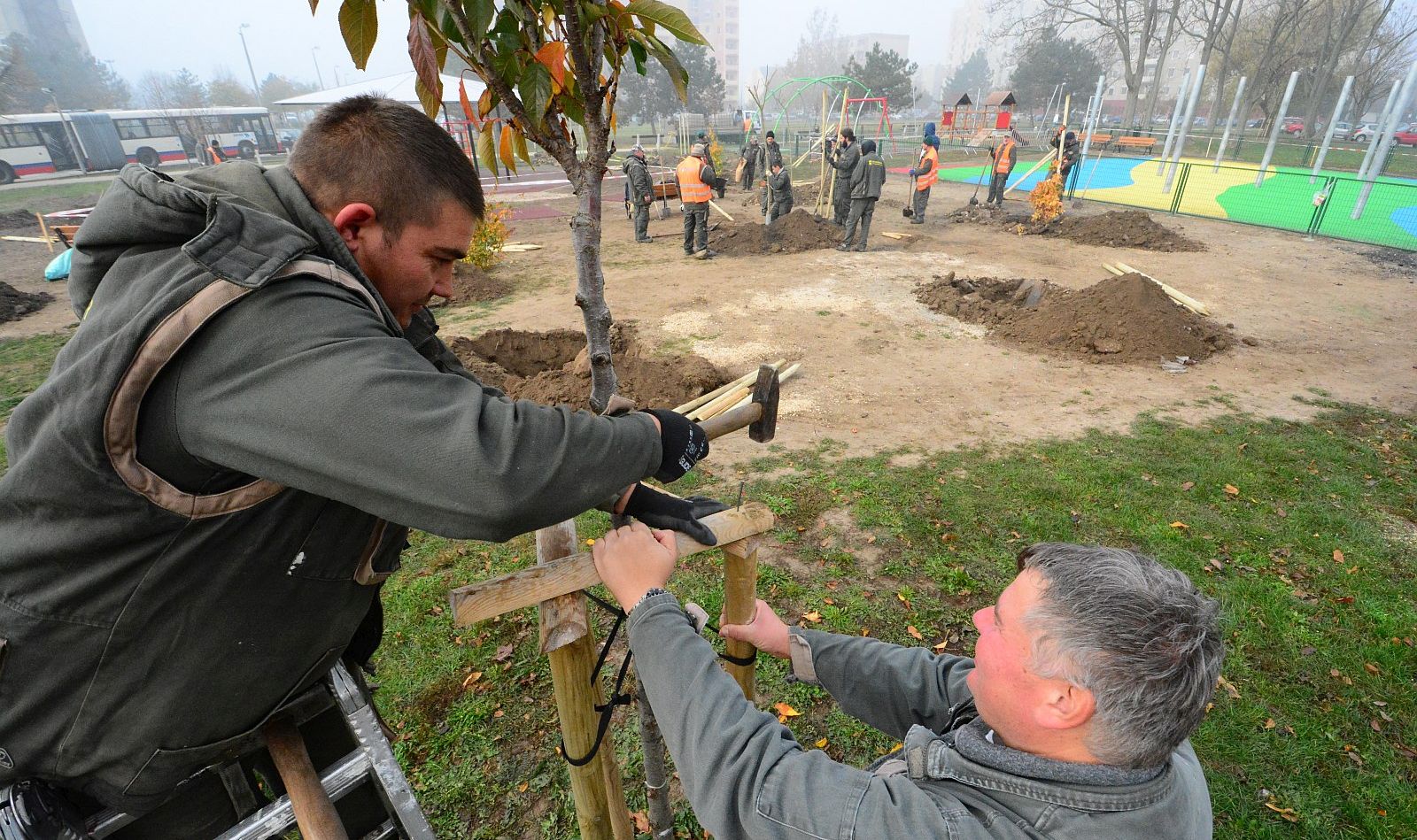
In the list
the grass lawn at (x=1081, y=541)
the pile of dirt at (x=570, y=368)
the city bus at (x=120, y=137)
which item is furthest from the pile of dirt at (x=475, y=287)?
the city bus at (x=120, y=137)

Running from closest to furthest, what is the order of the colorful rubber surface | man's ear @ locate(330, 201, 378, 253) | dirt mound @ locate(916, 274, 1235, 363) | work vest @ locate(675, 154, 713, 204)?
man's ear @ locate(330, 201, 378, 253)
dirt mound @ locate(916, 274, 1235, 363)
work vest @ locate(675, 154, 713, 204)
the colorful rubber surface

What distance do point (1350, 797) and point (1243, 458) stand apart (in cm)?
355

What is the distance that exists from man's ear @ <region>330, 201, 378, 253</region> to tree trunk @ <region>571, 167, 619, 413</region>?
2.05 feet

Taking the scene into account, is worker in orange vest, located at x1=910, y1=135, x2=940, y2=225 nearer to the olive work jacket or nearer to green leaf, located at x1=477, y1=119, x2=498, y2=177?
green leaf, located at x1=477, y1=119, x2=498, y2=177

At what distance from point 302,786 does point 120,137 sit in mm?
43311

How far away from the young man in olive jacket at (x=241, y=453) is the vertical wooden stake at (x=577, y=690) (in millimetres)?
413

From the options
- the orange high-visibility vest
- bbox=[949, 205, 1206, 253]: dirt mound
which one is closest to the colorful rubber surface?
bbox=[949, 205, 1206, 253]: dirt mound

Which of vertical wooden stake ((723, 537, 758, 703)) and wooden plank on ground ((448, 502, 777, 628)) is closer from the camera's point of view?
wooden plank on ground ((448, 502, 777, 628))

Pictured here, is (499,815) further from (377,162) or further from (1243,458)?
(1243,458)

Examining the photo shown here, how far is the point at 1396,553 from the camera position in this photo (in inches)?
174

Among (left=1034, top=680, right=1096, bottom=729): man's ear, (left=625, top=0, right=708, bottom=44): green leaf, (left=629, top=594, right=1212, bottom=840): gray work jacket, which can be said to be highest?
(left=625, top=0, right=708, bottom=44): green leaf

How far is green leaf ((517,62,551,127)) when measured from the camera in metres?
1.66

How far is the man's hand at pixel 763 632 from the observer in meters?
1.89

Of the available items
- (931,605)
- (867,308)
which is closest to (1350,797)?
(931,605)
